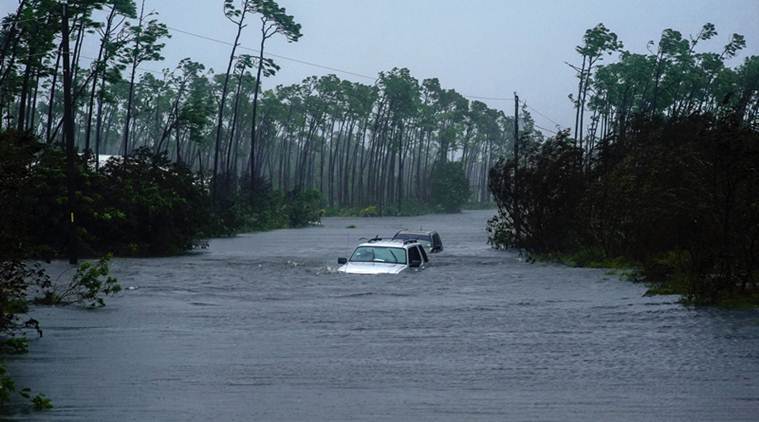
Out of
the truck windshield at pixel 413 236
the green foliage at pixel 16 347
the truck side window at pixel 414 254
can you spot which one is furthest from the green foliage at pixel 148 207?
the green foliage at pixel 16 347

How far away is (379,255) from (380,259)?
254 millimetres

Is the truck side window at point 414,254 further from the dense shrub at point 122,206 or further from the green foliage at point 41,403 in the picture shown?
the green foliage at point 41,403

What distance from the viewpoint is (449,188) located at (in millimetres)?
145500

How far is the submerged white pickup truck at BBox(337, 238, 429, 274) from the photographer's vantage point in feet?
97.3

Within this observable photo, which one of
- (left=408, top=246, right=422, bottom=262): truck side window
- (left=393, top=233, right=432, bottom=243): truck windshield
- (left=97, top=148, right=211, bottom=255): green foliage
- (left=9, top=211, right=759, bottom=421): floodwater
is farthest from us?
(left=97, top=148, right=211, bottom=255): green foliage

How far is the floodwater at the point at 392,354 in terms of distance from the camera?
12.0 m

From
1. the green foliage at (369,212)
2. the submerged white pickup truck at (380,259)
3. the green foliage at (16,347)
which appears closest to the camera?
the green foliage at (16,347)

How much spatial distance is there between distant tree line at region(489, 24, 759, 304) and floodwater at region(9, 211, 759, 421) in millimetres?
1520

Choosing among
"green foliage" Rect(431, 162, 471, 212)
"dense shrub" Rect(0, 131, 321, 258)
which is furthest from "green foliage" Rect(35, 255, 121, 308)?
"green foliage" Rect(431, 162, 471, 212)

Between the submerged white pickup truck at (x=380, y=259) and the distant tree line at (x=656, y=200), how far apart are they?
6.21 meters

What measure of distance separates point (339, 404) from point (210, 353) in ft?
16.0

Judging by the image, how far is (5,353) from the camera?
637 inches

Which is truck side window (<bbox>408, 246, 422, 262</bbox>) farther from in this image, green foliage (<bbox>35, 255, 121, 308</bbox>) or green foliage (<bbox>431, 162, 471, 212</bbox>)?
green foliage (<bbox>431, 162, 471, 212</bbox>)

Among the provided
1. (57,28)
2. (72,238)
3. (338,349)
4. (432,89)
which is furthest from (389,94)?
(338,349)
